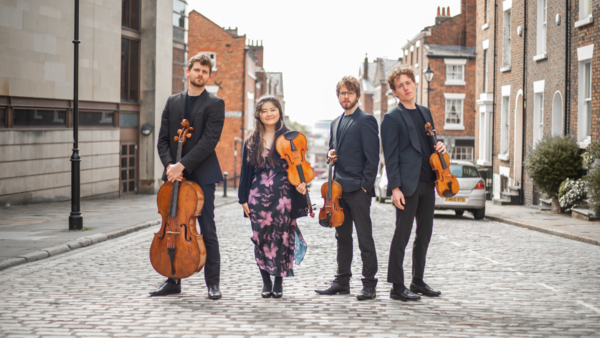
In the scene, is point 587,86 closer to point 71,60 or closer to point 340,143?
point 340,143

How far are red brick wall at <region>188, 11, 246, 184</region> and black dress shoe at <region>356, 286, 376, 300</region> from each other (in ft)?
135

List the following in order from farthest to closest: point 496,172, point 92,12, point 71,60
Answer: point 496,172, point 92,12, point 71,60

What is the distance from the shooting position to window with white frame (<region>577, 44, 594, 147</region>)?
16.8 meters

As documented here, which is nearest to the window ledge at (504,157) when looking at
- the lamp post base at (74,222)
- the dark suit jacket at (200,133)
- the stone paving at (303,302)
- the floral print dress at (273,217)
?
the stone paving at (303,302)

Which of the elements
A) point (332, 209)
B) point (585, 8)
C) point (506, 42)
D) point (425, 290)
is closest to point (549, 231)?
point (585, 8)

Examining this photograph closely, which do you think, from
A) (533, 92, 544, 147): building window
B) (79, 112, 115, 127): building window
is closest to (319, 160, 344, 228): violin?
(79, 112, 115, 127): building window

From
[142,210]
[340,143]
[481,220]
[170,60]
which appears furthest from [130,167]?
[340,143]

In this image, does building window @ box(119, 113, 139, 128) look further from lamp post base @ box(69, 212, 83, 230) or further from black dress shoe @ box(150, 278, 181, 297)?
black dress shoe @ box(150, 278, 181, 297)

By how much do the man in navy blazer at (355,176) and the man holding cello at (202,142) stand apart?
3.53ft

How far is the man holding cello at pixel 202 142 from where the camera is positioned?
5910 mm

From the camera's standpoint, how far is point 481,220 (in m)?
16.5

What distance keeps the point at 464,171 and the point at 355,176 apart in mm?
11425

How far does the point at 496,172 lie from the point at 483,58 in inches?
248

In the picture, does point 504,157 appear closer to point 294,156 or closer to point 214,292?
point 294,156
